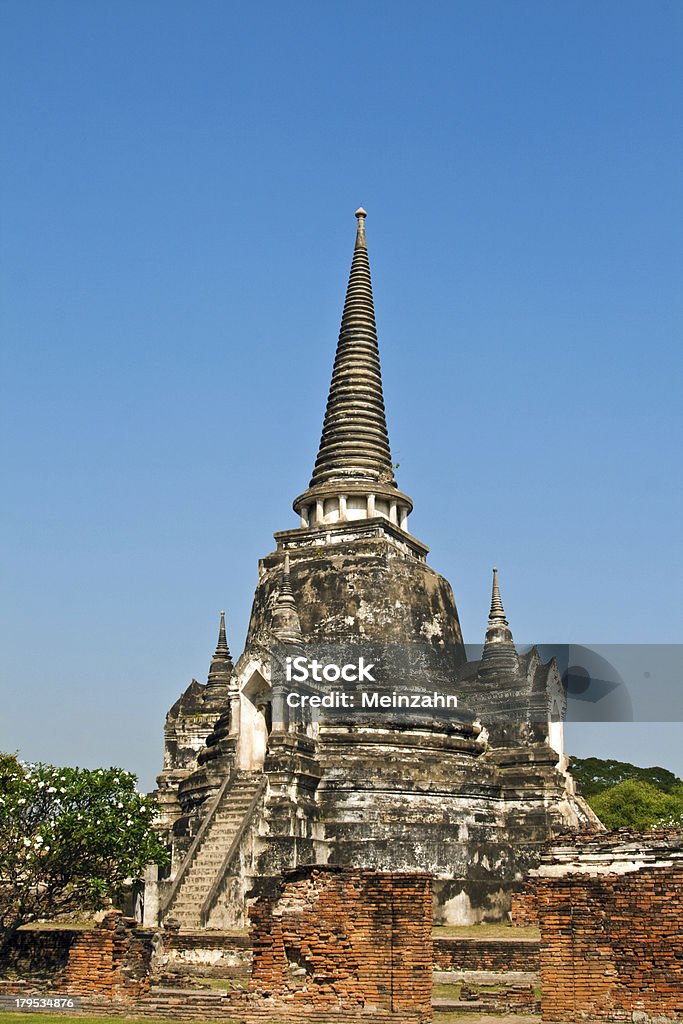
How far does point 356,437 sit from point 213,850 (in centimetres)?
1491

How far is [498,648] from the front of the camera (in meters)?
33.9

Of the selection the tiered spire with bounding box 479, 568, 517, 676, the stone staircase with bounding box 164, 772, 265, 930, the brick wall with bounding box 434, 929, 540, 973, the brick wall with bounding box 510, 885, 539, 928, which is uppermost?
the tiered spire with bounding box 479, 568, 517, 676

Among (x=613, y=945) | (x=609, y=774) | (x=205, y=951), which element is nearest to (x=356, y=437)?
(x=205, y=951)

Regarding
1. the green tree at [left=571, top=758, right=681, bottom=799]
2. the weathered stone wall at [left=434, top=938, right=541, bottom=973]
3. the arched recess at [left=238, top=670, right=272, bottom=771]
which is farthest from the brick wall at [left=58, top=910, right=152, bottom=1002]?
the green tree at [left=571, top=758, right=681, bottom=799]

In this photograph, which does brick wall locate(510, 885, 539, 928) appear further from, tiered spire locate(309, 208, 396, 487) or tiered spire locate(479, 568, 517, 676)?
tiered spire locate(309, 208, 396, 487)

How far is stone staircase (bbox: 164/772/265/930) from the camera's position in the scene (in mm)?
25297

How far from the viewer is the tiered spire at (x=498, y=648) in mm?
33188

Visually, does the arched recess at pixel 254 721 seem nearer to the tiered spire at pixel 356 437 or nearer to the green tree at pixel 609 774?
the tiered spire at pixel 356 437

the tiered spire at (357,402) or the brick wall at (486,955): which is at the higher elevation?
the tiered spire at (357,402)

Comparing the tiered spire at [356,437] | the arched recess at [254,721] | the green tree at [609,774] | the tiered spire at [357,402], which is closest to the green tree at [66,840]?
the arched recess at [254,721]

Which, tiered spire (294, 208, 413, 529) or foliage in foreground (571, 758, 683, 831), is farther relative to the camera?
foliage in foreground (571, 758, 683, 831)

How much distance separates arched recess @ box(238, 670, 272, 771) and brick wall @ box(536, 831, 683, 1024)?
17.0 meters

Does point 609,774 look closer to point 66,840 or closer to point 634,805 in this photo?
point 634,805

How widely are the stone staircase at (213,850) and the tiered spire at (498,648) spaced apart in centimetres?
815
